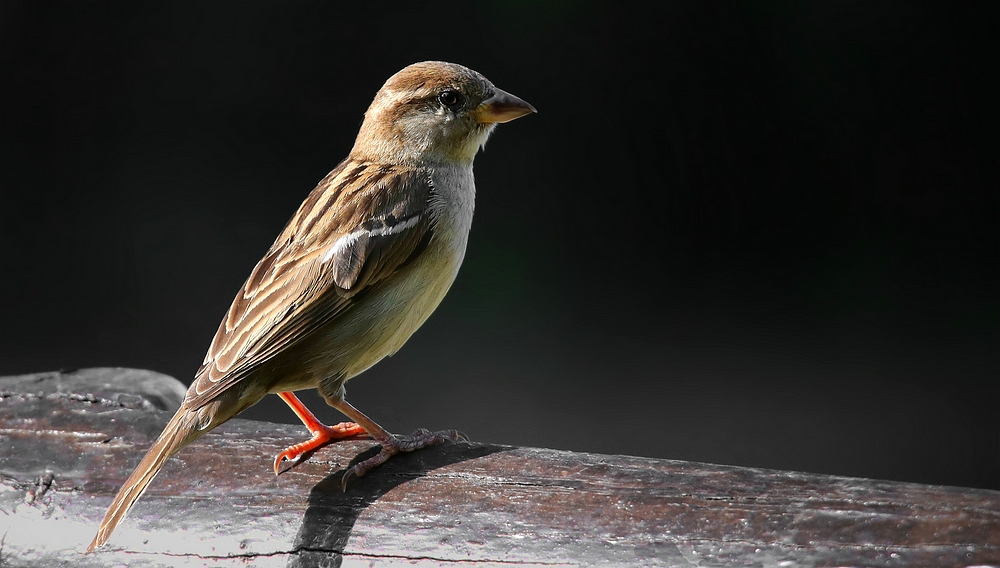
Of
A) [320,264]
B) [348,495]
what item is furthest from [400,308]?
[348,495]

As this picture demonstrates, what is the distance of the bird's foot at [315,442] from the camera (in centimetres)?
218

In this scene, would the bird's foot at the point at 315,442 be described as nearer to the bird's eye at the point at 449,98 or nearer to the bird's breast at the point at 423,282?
the bird's breast at the point at 423,282

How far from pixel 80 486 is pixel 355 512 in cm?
61

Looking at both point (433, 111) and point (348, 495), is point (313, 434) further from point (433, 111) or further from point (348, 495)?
point (433, 111)

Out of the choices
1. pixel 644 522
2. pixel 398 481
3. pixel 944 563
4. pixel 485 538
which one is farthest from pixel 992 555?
pixel 398 481

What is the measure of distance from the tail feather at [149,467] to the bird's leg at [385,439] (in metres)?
0.34

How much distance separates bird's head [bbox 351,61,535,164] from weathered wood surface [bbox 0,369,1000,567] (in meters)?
0.84

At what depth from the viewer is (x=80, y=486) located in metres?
2.14

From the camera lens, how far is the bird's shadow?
196cm

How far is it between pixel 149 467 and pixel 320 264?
0.65 m

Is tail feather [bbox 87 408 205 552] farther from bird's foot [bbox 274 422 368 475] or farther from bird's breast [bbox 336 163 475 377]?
bird's breast [bbox 336 163 475 377]

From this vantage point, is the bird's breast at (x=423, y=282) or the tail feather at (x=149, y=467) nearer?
the tail feather at (x=149, y=467)

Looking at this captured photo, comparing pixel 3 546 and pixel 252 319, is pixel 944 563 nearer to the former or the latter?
pixel 252 319

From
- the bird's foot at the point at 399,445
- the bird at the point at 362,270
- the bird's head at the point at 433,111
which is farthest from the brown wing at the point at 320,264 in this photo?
the bird's foot at the point at 399,445
